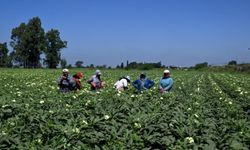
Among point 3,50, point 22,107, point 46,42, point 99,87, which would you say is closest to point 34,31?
point 46,42

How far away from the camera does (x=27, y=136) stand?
613cm

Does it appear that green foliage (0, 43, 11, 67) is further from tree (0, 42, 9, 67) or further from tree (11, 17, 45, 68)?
tree (11, 17, 45, 68)

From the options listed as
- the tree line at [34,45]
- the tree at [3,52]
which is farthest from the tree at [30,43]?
the tree at [3,52]

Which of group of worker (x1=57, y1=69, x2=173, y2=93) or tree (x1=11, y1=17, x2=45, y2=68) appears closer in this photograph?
group of worker (x1=57, y1=69, x2=173, y2=93)

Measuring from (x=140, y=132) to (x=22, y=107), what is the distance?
2.90 meters

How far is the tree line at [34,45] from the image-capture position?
3285 inches

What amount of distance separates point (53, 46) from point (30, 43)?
494 centimetres

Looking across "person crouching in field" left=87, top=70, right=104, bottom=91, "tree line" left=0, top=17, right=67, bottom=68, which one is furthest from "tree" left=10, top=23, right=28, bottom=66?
"person crouching in field" left=87, top=70, right=104, bottom=91

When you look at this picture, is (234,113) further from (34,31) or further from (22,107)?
(34,31)

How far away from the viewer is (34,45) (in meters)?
84.0

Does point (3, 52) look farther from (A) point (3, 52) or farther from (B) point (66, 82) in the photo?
(B) point (66, 82)

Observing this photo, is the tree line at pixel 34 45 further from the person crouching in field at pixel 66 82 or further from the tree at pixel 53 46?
the person crouching in field at pixel 66 82

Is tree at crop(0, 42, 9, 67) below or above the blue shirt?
above

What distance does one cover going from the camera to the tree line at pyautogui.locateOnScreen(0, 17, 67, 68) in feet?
274
